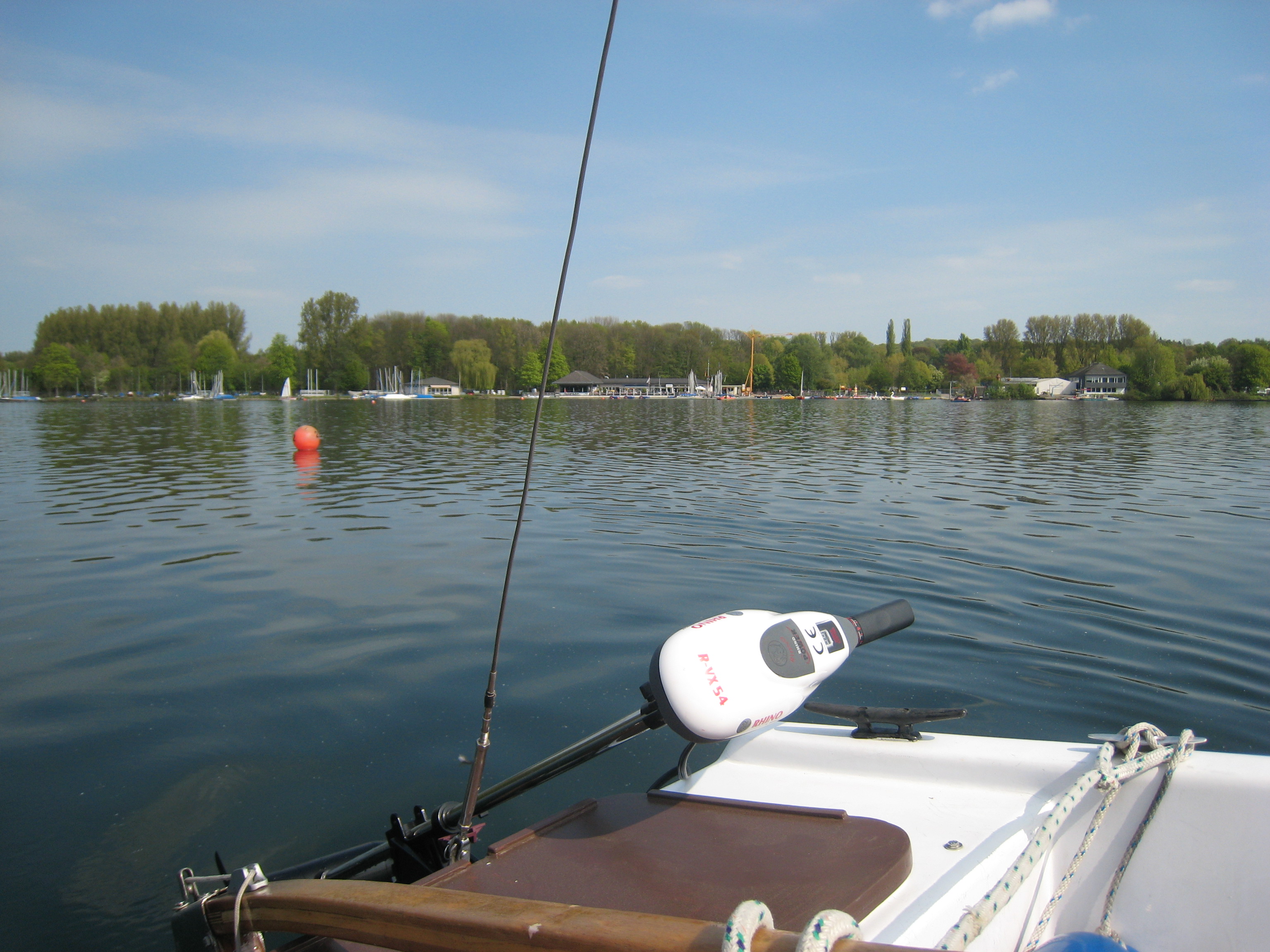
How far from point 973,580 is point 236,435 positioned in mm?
26295

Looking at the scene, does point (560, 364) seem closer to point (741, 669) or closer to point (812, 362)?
point (812, 362)

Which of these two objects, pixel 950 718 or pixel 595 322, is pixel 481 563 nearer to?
pixel 950 718

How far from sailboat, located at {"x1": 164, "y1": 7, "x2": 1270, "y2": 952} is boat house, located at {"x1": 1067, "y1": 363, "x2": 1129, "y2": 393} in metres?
116

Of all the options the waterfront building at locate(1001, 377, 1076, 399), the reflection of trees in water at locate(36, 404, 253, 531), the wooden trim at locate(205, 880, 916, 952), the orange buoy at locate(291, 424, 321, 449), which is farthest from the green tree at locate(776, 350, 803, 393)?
the wooden trim at locate(205, 880, 916, 952)

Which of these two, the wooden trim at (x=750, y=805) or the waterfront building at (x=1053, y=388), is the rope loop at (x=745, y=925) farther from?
the waterfront building at (x=1053, y=388)

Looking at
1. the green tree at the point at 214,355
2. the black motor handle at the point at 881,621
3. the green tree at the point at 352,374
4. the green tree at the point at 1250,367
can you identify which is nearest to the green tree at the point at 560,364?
the green tree at the point at 352,374

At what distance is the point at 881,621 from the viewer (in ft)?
7.81

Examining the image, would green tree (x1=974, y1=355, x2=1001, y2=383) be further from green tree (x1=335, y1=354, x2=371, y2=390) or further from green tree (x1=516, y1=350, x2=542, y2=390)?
green tree (x1=335, y1=354, x2=371, y2=390)

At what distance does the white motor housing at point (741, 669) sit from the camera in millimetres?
1980

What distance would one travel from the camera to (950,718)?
2.41 meters

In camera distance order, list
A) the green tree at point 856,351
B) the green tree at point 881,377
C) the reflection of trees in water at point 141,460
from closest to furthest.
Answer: the reflection of trees in water at point 141,460
the green tree at point 881,377
the green tree at point 856,351

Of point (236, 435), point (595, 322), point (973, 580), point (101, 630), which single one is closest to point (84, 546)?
point (101, 630)

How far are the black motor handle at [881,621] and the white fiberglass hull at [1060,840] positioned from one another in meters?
0.45

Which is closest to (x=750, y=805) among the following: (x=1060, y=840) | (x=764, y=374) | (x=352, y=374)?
(x=1060, y=840)
